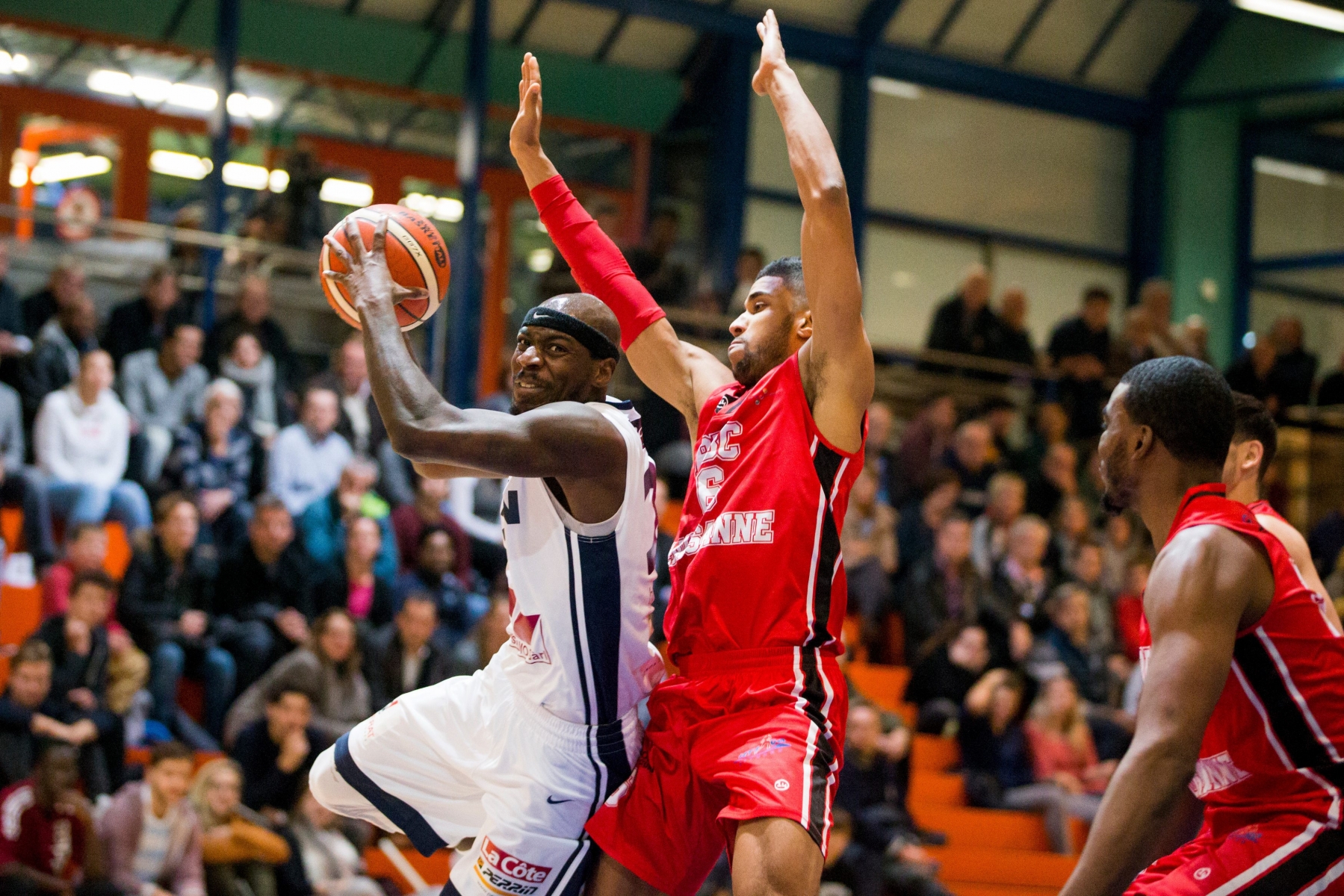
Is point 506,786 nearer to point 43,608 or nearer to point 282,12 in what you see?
point 43,608

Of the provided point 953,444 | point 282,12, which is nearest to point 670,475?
point 953,444

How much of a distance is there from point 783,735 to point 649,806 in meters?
0.41

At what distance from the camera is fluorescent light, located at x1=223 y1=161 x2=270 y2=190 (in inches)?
530

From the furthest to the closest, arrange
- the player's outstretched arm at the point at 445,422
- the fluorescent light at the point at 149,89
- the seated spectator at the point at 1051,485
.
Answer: the fluorescent light at the point at 149,89
the seated spectator at the point at 1051,485
the player's outstretched arm at the point at 445,422

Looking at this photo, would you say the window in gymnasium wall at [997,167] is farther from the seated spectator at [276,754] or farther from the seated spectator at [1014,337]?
the seated spectator at [276,754]

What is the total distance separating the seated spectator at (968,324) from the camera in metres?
13.5

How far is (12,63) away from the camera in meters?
13.3

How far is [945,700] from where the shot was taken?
35.2ft

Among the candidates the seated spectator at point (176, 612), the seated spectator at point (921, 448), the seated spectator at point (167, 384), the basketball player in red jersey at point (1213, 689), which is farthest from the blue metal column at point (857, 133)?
the basketball player in red jersey at point (1213, 689)

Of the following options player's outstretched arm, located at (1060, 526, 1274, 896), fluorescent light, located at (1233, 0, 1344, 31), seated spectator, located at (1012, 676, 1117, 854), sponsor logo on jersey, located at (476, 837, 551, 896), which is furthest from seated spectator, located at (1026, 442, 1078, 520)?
player's outstretched arm, located at (1060, 526, 1274, 896)

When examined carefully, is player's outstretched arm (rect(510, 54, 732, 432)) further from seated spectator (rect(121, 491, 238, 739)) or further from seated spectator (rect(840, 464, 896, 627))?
seated spectator (rect(840, 464, 896, 627))

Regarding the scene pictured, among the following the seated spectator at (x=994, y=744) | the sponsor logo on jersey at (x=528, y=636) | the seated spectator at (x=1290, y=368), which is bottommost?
the seated spectator at (x=994, y=744)

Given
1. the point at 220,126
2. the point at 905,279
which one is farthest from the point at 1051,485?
the point at 220,126

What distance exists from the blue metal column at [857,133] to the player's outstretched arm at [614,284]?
34.1ft
